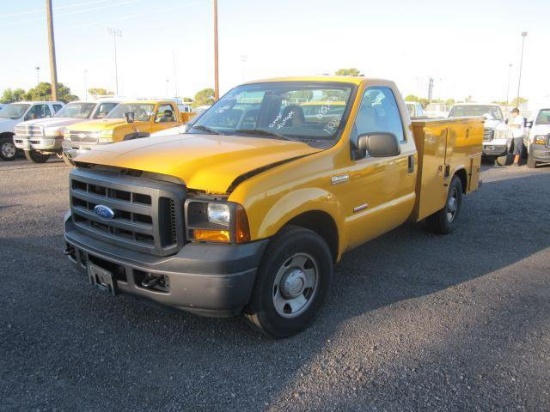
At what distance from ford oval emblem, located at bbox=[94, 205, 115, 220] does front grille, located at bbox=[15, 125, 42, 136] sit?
37.9 ft

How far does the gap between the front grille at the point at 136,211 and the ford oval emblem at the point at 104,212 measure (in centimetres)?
1

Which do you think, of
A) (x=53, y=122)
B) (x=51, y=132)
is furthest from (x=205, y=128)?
(x=53, y=122)

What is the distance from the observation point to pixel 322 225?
12.8 ft

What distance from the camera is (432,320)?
3.93m

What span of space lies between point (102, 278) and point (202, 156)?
1088 millimetres

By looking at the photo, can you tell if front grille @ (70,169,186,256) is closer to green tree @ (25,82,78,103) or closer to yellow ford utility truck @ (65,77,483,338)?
yellow ford utility truck @ (65,77,483,338)

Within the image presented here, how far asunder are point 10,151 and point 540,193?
14.7 metres

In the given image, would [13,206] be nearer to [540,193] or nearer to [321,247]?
[321,247]

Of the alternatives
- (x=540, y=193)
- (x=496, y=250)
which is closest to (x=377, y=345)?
(x=496, y=250)

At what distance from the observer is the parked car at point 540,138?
13.0 metres

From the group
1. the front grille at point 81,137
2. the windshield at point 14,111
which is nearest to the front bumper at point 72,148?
the front grille at point 81,137

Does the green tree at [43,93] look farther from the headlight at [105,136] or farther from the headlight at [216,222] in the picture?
the headlight at [216,222]

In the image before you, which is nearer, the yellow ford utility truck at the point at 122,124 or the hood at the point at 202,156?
the hood at the point at 202,156

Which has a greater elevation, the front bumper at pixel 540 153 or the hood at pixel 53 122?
the hood at pixel 53 122
